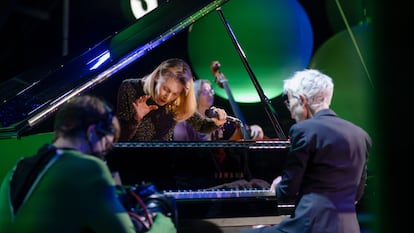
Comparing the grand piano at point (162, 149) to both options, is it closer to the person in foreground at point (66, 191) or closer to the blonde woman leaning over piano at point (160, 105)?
the blonde woman leaning over piano at point (160, 105)

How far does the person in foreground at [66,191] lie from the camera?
1180 millimetres

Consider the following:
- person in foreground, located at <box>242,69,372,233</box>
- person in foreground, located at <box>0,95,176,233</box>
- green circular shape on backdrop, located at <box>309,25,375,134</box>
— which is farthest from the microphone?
green circular shape on backdrop, located at <box>309,25,375,134</box>

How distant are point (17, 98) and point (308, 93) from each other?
1397 mm

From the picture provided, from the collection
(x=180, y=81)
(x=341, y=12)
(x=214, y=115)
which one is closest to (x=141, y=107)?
(x=180, y=81)

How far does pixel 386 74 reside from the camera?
54 centimetres

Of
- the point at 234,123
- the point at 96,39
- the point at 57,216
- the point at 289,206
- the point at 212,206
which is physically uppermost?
the point at 96,39

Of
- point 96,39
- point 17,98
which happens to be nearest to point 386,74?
point 17,98

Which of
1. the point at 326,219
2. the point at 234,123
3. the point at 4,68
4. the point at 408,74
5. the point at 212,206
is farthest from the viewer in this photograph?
the point at 4,68

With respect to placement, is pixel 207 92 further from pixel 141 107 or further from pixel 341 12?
pixel 341 12

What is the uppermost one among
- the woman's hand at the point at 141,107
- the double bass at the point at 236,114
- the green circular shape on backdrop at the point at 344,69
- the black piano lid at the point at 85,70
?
the black piano lid at the point at 85,70

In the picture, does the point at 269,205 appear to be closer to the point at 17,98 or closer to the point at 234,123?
the point at 234,123

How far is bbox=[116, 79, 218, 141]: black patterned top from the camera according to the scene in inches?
98.7

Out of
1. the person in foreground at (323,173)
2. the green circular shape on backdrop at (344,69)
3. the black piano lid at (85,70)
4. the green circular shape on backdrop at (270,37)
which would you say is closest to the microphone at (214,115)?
the black piano lid at (85,70)

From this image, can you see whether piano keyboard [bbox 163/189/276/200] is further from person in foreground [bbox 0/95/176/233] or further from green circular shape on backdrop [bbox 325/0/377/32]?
green circular shape on backdrop [bbox 325/0/377/32]
